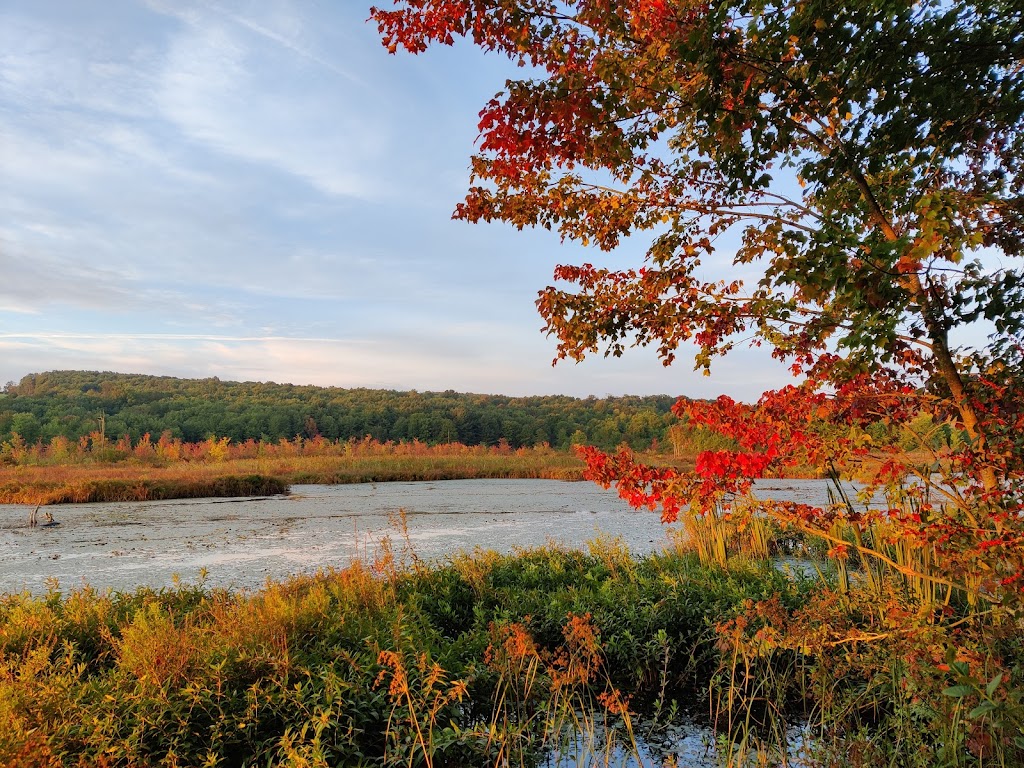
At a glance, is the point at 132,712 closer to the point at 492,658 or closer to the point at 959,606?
the point at 492,658

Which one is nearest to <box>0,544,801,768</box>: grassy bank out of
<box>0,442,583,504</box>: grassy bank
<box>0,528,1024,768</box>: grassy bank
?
<box>0,528,1024,768</box>: grassy bank

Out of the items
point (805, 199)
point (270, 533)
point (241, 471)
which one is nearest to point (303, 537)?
point (270, 533)

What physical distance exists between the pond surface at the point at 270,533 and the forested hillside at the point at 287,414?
31.3 m

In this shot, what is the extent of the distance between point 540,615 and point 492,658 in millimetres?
1633

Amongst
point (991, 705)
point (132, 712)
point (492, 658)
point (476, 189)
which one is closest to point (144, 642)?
point (132, 712)

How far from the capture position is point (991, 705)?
1677mm

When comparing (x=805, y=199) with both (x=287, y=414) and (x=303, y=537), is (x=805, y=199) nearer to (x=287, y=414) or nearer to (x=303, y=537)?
(x=303, y=537)

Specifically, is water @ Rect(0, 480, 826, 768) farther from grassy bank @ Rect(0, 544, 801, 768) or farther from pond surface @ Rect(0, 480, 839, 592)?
grassy bank @ Rect(0, 544, 801, 768)

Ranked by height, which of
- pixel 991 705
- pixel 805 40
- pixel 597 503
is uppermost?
pixel 805 40

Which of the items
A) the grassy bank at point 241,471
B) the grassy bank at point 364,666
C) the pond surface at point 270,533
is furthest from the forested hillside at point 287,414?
the grassy bank at point 364,666

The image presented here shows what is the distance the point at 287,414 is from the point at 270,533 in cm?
4310

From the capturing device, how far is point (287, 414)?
51469 millimetres

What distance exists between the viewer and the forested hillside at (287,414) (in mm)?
47156

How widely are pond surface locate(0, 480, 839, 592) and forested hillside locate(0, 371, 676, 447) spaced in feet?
103
